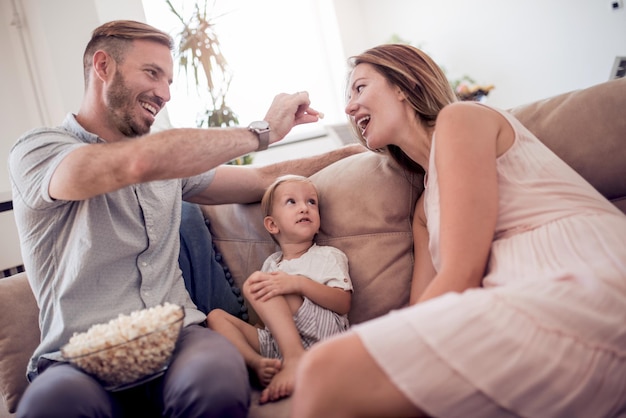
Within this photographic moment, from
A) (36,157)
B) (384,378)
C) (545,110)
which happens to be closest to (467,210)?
(384,378)

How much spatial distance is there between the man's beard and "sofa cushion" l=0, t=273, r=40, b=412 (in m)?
0.57

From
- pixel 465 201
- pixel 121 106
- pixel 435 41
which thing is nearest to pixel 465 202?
pixel 465 201

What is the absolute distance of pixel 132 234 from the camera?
1.53m

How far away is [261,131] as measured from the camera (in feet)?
4.99

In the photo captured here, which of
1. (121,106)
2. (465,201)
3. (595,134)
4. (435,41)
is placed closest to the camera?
(465,201)

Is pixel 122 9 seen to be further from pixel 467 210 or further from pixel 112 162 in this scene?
pixel 467 210

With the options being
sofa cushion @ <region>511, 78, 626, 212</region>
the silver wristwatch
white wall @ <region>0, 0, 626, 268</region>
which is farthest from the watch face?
white wall @ <region>0, 0, 626, 268</region>

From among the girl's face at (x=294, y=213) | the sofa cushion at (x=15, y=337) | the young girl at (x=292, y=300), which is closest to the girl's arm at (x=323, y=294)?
the young girl at (x=292, y=300)

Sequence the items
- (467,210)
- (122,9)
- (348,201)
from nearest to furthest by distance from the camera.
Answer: (467,210) < (348,201) < (122,9)

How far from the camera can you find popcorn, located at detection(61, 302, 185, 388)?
1094mm

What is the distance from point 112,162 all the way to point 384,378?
2.79 ft

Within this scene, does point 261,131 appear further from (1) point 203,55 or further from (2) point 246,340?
(1) point 203,55

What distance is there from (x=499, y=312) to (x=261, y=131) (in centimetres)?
91

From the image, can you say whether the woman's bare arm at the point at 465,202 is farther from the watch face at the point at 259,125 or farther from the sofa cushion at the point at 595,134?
the watch face at the point at 259,125
